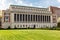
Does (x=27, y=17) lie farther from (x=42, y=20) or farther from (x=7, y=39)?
(x=7, y=39)

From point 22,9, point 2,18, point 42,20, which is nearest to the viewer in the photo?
point 2,18

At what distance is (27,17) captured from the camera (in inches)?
4011

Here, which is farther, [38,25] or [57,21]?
[57,21]

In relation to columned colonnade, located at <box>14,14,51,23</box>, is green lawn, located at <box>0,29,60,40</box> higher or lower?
higher

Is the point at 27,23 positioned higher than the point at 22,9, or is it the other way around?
the point at 22,9

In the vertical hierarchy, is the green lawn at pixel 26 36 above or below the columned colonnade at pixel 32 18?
above

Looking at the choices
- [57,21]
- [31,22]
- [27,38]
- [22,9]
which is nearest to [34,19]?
[31,22]

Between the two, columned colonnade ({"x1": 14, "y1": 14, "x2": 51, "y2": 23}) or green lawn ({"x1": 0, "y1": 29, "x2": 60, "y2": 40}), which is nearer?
green lawn ({"x1": 0, "y1": 29, "x2": 60, "y2": 40})

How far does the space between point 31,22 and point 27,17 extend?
4.02 metres

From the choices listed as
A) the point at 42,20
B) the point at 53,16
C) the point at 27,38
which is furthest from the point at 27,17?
the point at 27,38

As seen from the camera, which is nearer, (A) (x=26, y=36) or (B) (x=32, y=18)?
(A) (x=26, y=36)

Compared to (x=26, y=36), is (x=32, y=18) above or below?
below

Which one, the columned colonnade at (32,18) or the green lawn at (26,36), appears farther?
the columned colonnade at (32,18)

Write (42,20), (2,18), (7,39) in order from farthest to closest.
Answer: (42,20)
(2,18)
(7,39)
